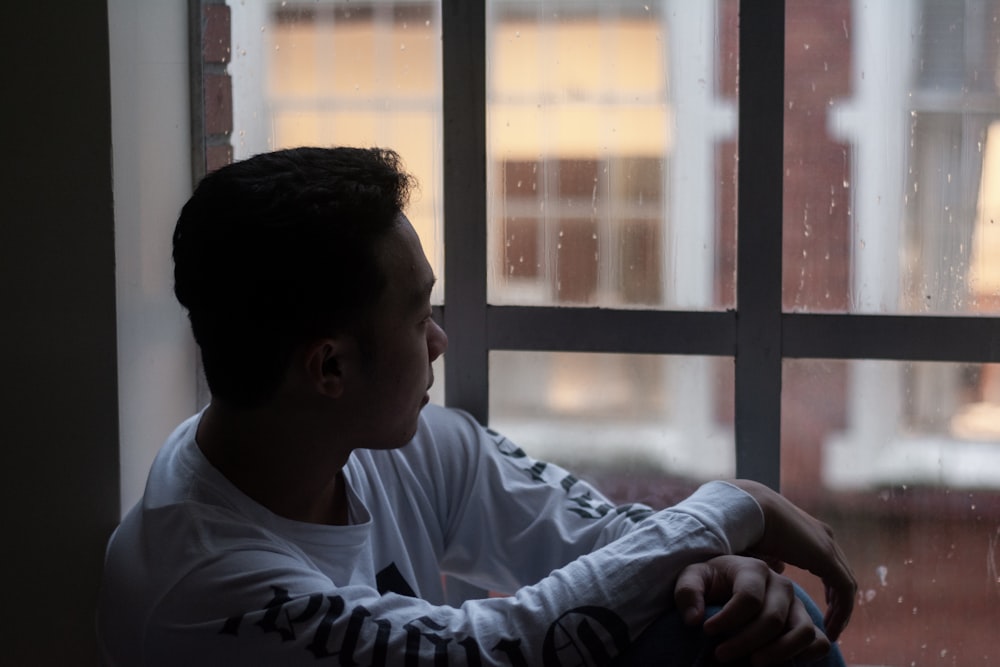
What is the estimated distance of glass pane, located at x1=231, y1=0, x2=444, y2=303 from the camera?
1419 mm

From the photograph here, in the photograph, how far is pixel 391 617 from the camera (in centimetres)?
96

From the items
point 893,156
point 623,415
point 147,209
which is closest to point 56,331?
point 147,209

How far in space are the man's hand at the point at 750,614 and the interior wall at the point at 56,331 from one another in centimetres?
74

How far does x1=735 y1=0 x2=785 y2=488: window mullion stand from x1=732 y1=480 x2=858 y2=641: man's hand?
234 millimetres

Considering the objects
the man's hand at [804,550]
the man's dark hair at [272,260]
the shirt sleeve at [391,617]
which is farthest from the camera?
the man's hand at [804,550]

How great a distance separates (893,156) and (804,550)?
540 mm

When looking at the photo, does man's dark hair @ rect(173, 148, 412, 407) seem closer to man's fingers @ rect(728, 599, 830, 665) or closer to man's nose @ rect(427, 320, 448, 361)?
man's nose @ rect(427, 320, 448, 361)

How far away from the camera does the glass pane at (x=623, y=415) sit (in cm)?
142

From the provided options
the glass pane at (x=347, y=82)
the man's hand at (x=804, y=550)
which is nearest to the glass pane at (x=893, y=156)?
the man's hand at (x=804, y=550)

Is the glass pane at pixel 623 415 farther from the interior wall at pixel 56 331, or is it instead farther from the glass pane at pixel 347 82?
the interior wall at pixel 56 331

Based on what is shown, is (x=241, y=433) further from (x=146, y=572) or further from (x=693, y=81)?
(x=693, y=81)

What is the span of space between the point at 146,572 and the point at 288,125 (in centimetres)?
72

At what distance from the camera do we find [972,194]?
131 centimetres

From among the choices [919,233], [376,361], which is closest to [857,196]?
[919,233]
